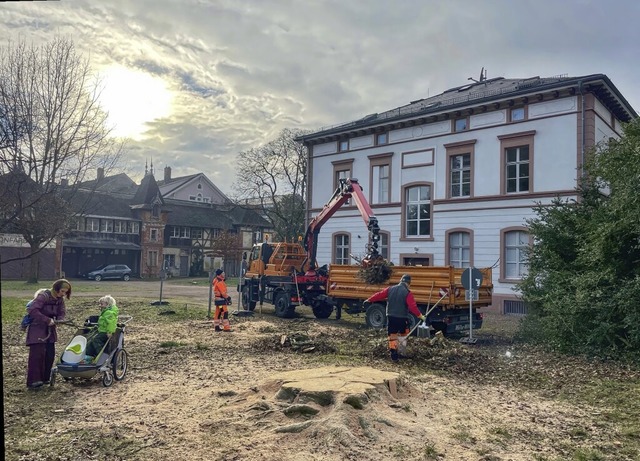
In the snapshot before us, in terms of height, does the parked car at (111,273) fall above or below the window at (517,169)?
below

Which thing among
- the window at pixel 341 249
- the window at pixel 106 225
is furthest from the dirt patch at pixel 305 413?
the window at pixel 106 225

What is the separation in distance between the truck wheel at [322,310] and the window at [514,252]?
810 cm

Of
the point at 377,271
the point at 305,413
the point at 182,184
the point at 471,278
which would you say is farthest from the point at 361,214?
the point at 182,184

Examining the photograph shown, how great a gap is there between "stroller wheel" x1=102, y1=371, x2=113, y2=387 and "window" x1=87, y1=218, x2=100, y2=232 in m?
49.0

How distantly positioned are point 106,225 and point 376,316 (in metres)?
45.0

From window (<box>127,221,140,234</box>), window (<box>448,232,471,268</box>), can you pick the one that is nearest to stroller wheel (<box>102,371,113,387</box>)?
window (<box>448,232,471,268</box>)

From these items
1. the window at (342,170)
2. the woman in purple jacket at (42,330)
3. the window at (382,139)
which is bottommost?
the woman in purple jacket at (42,330)

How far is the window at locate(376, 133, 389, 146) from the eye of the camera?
27625 mm

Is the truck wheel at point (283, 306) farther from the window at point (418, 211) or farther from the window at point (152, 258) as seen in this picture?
the window at point (152, 258)

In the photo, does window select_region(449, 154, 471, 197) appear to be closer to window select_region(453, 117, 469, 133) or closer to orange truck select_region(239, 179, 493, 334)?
window select_region(453, 117, 469, 133)

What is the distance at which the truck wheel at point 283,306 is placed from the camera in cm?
1938

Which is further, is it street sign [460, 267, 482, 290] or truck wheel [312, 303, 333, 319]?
truck wheel [312, 303, 333, 319]

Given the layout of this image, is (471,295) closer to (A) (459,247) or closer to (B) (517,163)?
(B) (517,163)

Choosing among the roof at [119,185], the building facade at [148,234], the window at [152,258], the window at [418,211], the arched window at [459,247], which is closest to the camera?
the arched window at [459,247]
